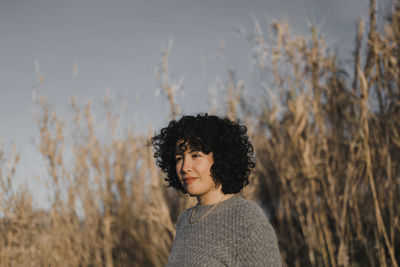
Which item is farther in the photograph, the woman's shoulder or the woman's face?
the woman's face

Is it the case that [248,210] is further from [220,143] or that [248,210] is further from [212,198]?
[220,143]

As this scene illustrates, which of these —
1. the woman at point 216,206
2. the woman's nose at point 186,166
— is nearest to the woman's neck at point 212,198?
the woman at point 216,206

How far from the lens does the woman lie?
3.55 ft

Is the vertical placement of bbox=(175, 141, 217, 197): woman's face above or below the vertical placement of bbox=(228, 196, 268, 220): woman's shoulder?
above

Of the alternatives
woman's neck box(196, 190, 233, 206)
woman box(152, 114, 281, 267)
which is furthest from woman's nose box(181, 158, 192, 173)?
woman's neck box(196, 190, 233, 206)

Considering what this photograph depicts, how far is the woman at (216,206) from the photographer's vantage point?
1082 millimetres

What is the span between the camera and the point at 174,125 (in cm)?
151

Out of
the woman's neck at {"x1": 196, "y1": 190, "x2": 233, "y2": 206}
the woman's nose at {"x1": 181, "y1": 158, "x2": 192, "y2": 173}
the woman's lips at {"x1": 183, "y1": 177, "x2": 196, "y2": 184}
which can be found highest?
the woman's nose at {"x1": 181, "y1": 158, "x2": 192, "y2": 173}

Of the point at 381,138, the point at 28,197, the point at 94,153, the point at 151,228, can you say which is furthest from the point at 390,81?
the point at 28,197

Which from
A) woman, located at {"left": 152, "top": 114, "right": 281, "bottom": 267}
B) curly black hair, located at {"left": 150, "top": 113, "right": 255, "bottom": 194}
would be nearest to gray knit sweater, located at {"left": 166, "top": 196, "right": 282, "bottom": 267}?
woman, located at {"left": 152, "top": 114, "right": 281, "bottom": 267}

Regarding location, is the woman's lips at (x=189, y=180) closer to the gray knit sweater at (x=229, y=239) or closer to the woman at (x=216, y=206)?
the woman at (x=216, y=206)

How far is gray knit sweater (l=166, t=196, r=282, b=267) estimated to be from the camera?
1058 millimetres

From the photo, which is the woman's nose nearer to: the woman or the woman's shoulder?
the woman

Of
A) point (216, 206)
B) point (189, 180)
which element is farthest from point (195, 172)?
point (216, 206)
